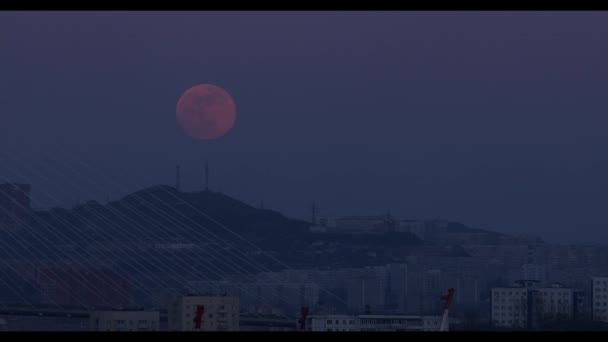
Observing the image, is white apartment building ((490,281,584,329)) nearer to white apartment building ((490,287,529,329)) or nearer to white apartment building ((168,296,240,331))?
white apartment building ((490,287,529,329))

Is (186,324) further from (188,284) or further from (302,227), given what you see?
(302,227)

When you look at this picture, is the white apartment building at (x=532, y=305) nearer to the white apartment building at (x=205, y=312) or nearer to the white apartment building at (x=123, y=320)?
the white apartment building at (x=205, y=312)

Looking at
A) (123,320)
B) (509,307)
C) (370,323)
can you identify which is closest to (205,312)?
(123,320)

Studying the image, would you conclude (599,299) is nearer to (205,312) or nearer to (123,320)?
(205,312)

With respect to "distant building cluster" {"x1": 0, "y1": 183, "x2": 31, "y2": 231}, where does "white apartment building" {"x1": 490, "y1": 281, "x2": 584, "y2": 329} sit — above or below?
below

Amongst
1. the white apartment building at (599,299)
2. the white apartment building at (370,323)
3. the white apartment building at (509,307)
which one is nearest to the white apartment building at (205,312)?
the white apartment building at (370,323)

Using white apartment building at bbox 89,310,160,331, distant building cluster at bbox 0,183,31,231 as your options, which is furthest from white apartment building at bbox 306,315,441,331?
distant building cluster at bbox 0,183,31,231
